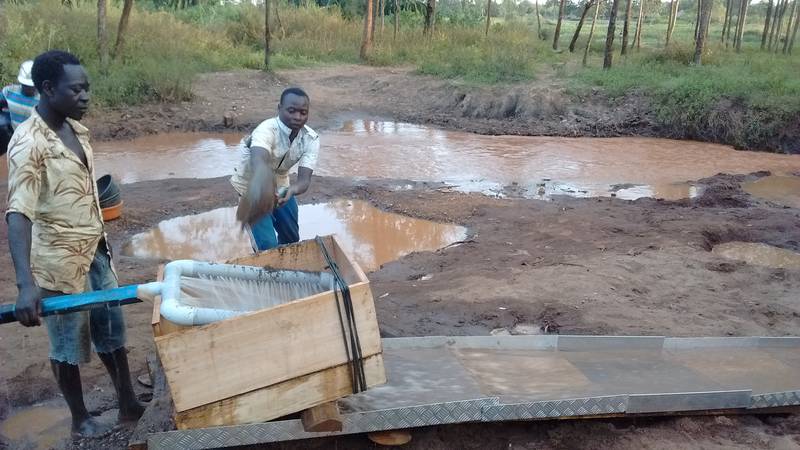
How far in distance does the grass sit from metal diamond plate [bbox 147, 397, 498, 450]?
10.1m

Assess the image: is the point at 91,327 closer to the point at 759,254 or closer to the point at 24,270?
the point at 24,270

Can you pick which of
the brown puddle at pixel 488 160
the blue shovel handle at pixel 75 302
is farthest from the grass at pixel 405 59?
the blue shovel handle at pixel 75 302

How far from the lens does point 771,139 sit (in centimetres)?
1252

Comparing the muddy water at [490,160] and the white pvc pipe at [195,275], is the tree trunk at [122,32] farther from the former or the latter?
the white pvc pipe at [195,275]

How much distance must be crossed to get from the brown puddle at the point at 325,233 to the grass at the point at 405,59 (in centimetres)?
565

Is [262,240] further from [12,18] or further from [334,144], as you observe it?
[12,18]

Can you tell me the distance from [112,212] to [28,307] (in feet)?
14.7

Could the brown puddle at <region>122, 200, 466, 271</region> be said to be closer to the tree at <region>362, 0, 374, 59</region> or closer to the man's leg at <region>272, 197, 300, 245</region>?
the man's leg at <region>272, 197, 300, 245</region>

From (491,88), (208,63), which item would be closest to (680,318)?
(491,88)

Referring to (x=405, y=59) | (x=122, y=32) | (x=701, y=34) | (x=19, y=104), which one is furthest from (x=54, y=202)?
(x=405, y=59)

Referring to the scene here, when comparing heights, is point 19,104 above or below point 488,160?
above

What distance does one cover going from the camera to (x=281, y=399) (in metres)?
2.48

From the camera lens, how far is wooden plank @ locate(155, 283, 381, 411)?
2.29 meters

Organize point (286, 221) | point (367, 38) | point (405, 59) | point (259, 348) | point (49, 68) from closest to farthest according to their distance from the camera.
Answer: point (259, 348) < point (49, 68) < point (286, 221) < point (367, 38) < point (405, 59)
